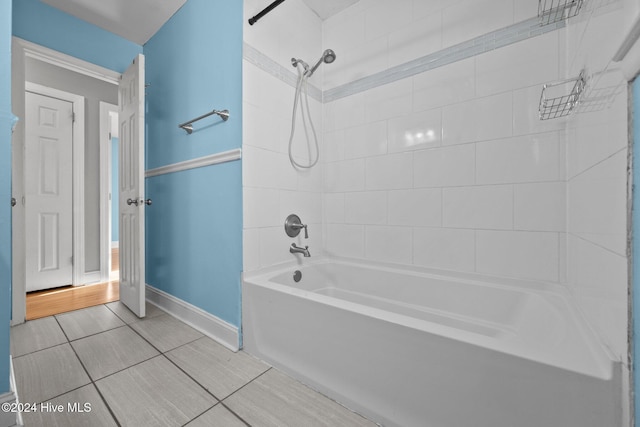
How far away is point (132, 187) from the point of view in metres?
1.89

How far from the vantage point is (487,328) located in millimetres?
1223

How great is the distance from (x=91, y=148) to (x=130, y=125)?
1.26m

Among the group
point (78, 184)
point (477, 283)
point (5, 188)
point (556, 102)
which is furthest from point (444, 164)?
point (78, 184)

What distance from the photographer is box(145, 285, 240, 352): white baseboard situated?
141 cm

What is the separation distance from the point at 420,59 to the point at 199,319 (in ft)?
6.87

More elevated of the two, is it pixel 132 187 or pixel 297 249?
pixel 132 187

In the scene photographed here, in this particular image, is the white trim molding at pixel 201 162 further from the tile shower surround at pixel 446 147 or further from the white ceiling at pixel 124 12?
the white ceiling at pixel 124 12

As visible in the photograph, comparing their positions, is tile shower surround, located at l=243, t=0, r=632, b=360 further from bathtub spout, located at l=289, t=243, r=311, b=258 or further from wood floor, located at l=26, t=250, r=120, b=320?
wood floor, located at l=26, t=250, r=120, b=320

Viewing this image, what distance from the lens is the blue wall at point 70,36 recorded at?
171cm

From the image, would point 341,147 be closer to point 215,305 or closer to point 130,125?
point 215,305

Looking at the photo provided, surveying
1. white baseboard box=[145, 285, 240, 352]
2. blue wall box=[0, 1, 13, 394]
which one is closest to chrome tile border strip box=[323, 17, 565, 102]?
blue wall box=[0, 1, 13, 394]

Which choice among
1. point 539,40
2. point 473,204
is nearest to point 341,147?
point 473,204

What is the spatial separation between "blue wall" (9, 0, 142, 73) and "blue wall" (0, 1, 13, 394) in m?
1.28

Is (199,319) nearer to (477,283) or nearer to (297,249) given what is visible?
(297,249)
